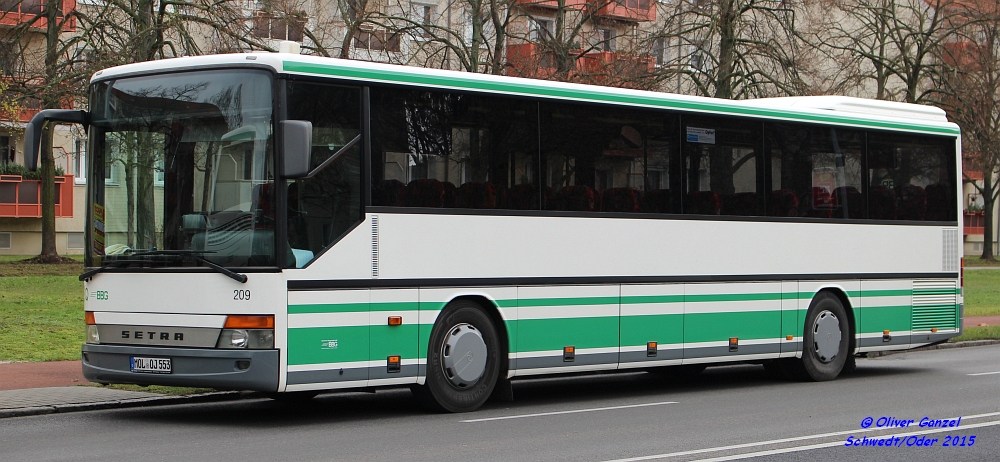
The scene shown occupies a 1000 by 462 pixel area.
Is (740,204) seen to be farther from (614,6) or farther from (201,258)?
(614,6)

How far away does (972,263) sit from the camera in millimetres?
62625

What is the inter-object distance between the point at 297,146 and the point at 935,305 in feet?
34.4

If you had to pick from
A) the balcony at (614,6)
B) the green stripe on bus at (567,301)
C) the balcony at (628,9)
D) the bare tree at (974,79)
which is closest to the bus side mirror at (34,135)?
the green stripe on bus at (567,301)

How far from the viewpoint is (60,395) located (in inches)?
512

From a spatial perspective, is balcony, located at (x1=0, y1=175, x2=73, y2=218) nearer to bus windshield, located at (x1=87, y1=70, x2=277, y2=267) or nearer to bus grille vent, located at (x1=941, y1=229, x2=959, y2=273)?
bus grille vent, located at (x1=941, y1=229, x2=959, y2=273)

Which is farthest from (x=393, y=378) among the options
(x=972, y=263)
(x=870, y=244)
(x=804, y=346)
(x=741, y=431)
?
(x=972, y=263)

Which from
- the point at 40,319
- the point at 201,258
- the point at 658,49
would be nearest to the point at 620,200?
the point at 201,258

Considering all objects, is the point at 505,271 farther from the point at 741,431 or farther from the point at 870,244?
the point at 870,244

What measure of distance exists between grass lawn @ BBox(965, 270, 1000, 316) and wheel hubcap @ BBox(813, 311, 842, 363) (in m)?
15.2

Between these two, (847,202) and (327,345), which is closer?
(327,345)

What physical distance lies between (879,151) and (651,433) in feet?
26.2

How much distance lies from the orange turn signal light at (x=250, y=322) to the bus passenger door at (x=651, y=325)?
439 centimetres

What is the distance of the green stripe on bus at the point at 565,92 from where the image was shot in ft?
37.8

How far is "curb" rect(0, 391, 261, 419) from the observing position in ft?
39.1
